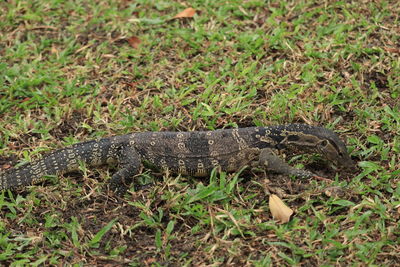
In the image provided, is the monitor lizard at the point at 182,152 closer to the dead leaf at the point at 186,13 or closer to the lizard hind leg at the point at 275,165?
the lizard hind leg at the point at 275,165

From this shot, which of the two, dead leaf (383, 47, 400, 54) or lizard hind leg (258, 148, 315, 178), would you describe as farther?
dead leaf (383, 47, 400, 54)

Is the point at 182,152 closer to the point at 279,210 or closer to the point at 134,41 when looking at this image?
the point at 279,210

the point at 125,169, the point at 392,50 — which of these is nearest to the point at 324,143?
the point at 125,169

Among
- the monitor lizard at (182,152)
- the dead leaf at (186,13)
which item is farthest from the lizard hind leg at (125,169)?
the dead leaf at (186,13)

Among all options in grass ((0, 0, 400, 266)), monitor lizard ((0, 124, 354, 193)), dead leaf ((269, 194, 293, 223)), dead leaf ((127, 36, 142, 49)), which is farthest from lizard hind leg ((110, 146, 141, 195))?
dead leaf ((127, 36, 142, 49))

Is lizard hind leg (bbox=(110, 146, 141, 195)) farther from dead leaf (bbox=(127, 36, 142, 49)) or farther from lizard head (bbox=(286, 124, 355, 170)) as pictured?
dead leaf (bbox=(127, 36, 142, 49))

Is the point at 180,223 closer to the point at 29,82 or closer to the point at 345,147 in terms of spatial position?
the point at 345,147
